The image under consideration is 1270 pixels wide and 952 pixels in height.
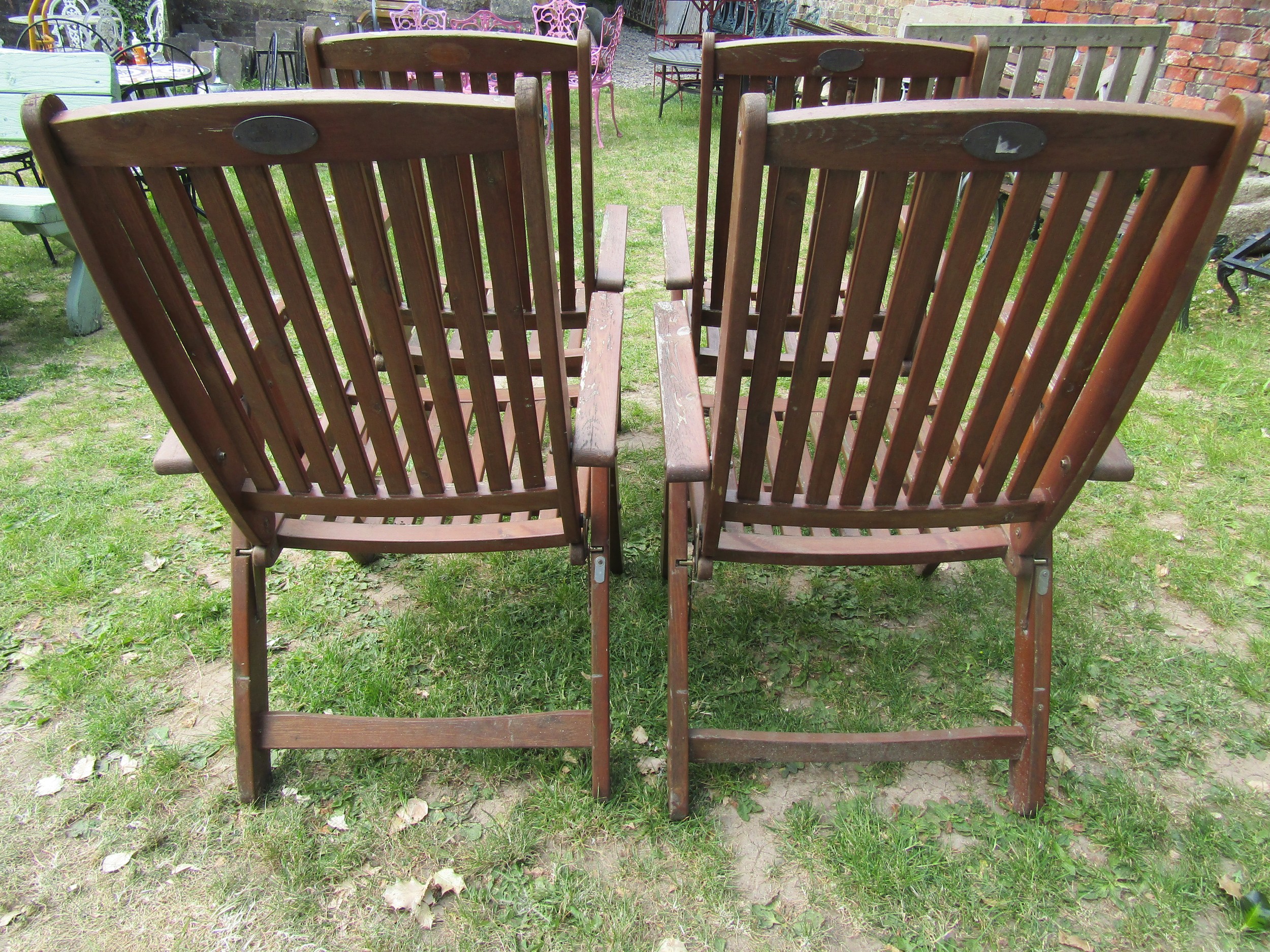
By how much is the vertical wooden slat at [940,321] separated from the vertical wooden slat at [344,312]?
35.7 inches

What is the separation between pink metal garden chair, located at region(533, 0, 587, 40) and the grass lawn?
5603 mm

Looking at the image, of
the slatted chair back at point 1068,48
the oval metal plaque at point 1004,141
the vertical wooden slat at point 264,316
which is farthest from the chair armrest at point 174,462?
the slatted chair back at point 1068,48

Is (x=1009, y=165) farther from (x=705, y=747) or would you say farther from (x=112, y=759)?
(x=112, y=759)

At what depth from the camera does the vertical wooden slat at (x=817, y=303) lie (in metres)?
1.14

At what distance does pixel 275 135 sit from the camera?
109cm

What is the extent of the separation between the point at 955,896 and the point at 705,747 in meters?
0.55

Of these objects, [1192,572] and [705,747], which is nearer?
[705,747]

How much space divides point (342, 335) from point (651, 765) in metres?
1.16

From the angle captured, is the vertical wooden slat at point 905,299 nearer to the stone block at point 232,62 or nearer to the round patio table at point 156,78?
the round patio table at point 156,78

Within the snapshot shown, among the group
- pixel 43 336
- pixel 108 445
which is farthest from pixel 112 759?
pixel 43 336

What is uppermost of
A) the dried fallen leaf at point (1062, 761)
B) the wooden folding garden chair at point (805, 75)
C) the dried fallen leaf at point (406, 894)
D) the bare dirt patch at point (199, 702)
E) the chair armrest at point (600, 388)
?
the wooden folding garden chair at point (805, 75)

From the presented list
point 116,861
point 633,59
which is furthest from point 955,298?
point 633,59

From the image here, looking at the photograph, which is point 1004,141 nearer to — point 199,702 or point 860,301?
point 860,301

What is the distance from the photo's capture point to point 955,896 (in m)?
1.58
